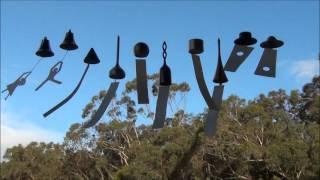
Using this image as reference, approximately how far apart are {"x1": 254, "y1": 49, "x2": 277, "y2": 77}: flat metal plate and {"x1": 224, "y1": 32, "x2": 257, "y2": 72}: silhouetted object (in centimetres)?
15

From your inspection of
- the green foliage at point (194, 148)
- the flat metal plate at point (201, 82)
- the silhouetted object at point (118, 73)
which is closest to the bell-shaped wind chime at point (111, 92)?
the silhouetted object at point (118, 73)

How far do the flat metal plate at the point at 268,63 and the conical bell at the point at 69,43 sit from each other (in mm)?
1764

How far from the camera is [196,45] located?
504 centimetres

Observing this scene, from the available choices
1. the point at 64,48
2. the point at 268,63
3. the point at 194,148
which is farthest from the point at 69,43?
the point at 194,148

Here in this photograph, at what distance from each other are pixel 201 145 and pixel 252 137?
2.90 meters

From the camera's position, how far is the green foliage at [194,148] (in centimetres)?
2367

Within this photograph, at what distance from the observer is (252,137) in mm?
25500

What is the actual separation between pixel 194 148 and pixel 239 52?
71.1 feet

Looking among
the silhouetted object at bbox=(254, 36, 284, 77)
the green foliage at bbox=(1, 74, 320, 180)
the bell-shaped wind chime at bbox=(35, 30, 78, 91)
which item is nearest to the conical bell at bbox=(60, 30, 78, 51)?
the bell-shaped wind chime at bbox=(35, 30, 78, 91)

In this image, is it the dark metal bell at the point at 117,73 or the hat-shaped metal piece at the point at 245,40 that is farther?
the dark metal bell at the point at 117,73

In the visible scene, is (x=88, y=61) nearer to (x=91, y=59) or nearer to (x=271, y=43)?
(x=91, y=59)

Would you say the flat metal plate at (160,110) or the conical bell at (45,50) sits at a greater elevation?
the conical bell at (45,50)

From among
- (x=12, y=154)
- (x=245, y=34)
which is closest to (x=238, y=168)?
(x=12, y=154)

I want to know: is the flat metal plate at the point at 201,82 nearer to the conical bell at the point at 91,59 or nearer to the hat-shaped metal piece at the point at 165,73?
the hat-shaped metal piece at the point at 165,73
